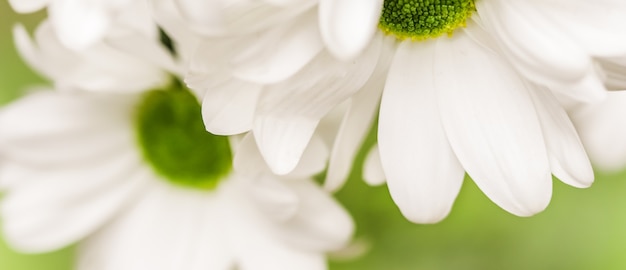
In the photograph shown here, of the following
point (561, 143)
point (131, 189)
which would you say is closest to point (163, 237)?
point (131, 189)

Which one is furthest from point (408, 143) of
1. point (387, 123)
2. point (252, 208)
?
point (252, 208)

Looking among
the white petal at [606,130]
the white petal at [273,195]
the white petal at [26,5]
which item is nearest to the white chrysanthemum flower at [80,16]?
the white petal at [26,5]

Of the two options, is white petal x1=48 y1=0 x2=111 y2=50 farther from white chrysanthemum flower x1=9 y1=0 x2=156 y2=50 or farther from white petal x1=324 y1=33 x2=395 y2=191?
white petal x1=324 y1=33 x2=395 y2=191

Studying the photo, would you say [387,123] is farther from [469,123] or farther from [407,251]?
[407,251]

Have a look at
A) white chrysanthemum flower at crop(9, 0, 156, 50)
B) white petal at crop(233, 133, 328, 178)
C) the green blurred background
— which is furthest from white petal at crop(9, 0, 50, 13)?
the green blurred background

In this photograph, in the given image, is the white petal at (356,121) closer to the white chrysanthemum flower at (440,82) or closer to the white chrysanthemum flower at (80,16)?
the white chrysanthemum flower at (440,82)

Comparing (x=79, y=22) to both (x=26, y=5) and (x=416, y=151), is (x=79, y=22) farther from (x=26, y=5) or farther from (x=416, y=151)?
(x=416, y=151)
